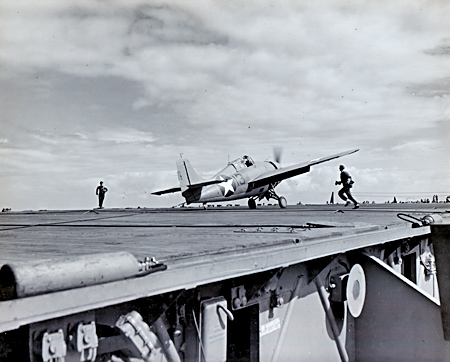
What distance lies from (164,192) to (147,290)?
2617 cm

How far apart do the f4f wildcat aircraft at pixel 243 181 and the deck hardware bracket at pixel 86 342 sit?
19167 millimetres

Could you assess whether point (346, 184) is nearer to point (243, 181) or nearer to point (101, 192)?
point (243, 181)

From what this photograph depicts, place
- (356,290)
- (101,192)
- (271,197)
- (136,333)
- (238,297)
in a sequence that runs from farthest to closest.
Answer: (271,197)
(101,192)
(356,290)
(238,297)
(136,333)

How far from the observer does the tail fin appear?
985 inches

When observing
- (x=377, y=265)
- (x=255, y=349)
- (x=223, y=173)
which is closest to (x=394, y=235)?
(x=377, y=265)

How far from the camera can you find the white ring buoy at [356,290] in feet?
18.2

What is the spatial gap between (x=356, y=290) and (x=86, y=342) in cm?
405

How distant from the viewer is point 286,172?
23.3 m

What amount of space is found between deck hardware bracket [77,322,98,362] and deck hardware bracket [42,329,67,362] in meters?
0.09

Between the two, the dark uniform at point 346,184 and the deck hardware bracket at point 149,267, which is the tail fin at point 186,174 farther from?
the deck hardware bracket at point 149,267

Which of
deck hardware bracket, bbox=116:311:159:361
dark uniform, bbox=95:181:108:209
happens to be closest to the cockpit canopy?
dark uniform, bbox=95:181:108:209

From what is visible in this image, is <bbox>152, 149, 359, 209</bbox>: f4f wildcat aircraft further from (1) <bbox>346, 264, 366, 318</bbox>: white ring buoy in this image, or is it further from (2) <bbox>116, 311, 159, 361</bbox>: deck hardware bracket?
(2) <bbox>116, 311, 159, 361</bbox>: deck hardware bracket

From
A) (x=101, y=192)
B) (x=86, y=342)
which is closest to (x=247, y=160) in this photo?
(x=101, y=192)

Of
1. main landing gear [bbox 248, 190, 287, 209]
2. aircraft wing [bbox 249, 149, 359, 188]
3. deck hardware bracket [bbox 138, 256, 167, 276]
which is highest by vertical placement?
aircraft wing [bbox 249, 149, 359, 188]
